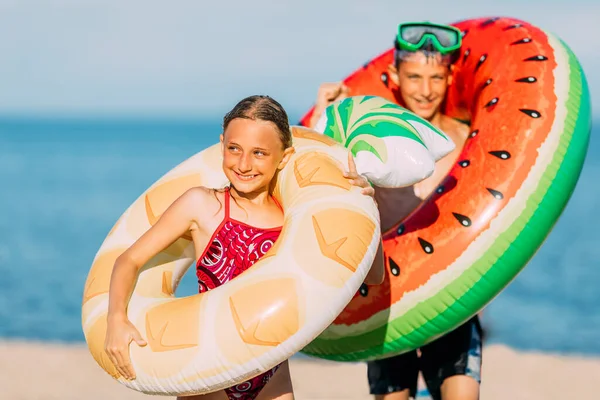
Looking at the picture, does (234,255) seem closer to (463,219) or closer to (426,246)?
(426,246)

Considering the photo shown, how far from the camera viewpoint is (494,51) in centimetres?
432

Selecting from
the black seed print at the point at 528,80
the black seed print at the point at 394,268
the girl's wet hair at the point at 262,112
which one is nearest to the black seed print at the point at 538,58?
the black seed print at the point at 528,80

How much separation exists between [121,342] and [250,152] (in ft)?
2.36

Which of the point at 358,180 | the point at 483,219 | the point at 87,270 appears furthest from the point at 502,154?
the point at 87,270

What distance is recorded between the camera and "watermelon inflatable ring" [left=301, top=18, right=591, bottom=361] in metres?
3.72

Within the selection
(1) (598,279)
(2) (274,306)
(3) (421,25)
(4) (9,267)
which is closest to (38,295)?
(4) (9,267)

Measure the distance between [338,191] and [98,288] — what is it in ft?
2.85

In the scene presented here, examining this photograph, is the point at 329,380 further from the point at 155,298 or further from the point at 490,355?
the point at 155,298

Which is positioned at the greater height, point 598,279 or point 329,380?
point 329,380

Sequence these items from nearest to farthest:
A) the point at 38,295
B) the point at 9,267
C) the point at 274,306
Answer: the point at 274,306
the point at 38,295
the point at 9,267

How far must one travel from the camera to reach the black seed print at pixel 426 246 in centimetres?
377

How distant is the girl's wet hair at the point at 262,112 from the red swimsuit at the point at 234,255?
0.88ft

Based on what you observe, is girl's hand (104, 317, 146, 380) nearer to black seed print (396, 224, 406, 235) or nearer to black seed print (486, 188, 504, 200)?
black seed print (396, 224, 406, 235)

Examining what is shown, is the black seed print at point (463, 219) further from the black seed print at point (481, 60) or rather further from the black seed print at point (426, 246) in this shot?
the black seed print at point (481, 60)
